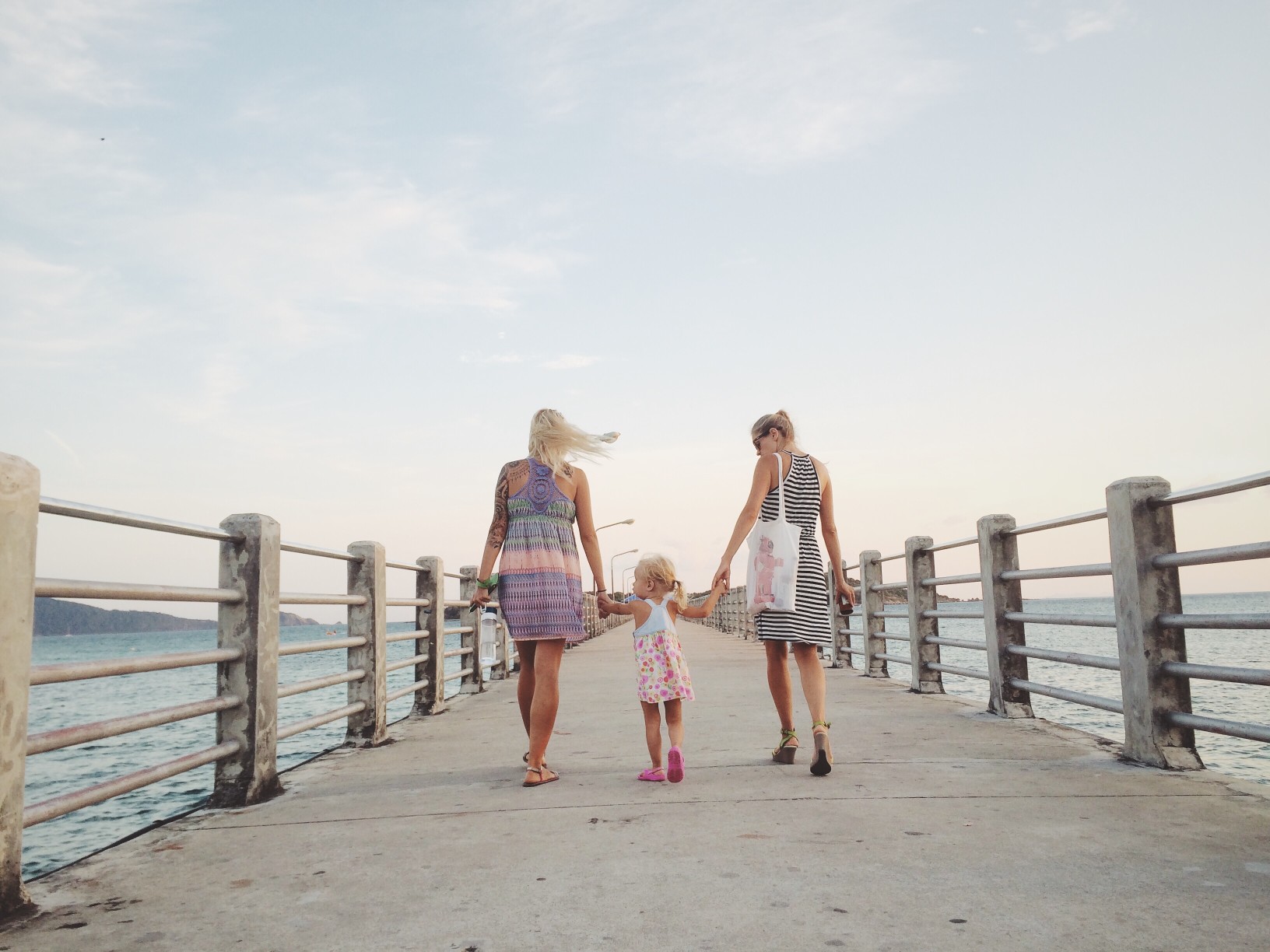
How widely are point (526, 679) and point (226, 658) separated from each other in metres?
1.51

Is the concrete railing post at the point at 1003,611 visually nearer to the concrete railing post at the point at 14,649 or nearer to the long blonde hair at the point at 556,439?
the long blonde hair at the point at 556,439

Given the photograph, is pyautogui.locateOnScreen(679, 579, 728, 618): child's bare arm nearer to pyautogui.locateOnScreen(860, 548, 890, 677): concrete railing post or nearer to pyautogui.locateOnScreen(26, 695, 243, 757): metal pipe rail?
pyautogui.locateOnScreen(26, 695, 243, 757): metal pipe rail

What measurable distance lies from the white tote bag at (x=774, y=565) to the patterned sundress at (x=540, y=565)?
905 mm

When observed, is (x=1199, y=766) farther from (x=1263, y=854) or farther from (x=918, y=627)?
(x=918, y=627)

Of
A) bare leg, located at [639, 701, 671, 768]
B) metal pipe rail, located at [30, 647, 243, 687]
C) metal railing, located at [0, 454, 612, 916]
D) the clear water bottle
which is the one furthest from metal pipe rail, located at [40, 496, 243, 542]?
the clear water bottle

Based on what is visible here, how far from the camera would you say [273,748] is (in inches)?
178

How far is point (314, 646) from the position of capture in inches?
200

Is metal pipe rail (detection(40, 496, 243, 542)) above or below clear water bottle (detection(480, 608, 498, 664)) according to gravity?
above

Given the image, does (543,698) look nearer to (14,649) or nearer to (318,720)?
(318,720)

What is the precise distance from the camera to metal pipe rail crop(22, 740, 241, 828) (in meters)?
2.78

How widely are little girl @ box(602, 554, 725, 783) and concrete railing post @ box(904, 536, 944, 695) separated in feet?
13.3

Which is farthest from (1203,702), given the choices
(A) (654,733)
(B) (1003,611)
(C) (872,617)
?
(A) (654,733)

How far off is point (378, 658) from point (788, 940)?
14.2 ft

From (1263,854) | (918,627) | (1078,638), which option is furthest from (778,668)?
(1078,638)
